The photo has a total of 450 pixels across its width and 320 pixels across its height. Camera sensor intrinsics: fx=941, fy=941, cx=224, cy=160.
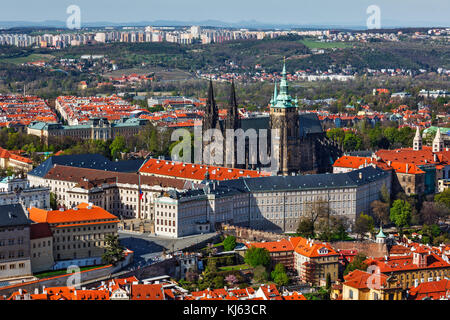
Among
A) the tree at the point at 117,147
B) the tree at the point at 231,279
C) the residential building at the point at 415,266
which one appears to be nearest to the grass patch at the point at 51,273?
the tree at the point at 231,279

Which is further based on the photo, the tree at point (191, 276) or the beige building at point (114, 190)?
the beige building at point (114, 190)

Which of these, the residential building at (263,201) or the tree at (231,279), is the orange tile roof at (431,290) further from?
the residential building at (263,201)

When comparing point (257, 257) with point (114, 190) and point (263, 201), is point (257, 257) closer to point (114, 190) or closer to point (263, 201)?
point (263, 201)

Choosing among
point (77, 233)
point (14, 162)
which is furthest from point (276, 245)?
point (14, 162)

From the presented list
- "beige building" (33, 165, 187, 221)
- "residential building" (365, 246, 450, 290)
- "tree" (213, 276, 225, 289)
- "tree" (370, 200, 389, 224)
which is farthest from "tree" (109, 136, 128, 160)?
"residential building" (365, 246, 450, 290)

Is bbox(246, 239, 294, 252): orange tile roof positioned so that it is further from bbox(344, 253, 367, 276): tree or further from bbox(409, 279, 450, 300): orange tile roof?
bbox(409, 279, 450, 300): orange tile roof
